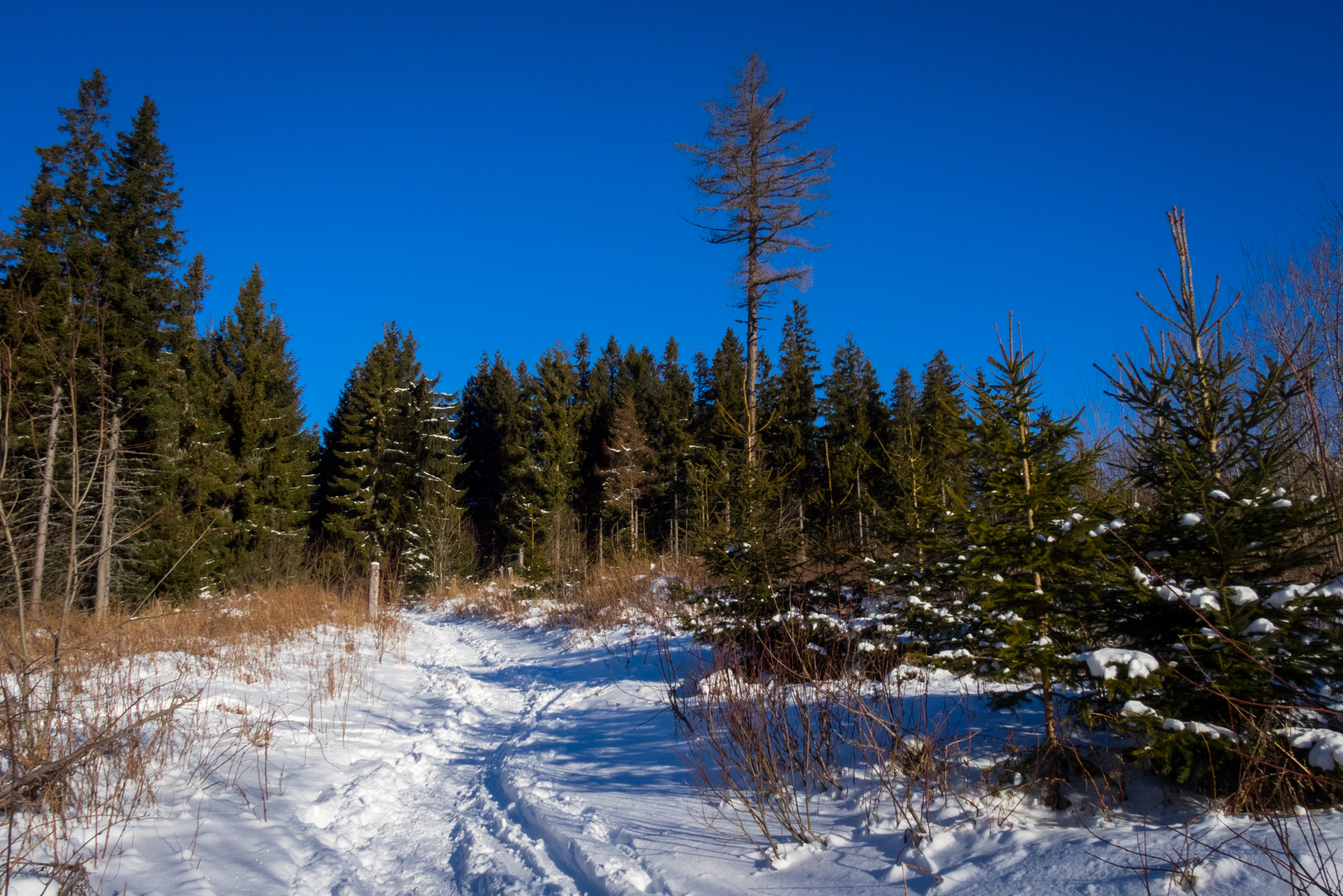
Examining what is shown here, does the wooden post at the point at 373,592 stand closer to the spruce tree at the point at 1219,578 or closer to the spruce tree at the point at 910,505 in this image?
the spruce tree at the point at 910,505

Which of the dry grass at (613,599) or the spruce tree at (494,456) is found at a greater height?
the spruce tree at (494,456)

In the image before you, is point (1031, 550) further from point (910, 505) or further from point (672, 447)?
point (672, 447)

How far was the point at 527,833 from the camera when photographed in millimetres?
3900

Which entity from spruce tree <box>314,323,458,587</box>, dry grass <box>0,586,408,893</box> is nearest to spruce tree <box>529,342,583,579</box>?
spruce tree <box>314,323,458,587</box>

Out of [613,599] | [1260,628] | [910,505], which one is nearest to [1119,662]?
[1260,628]

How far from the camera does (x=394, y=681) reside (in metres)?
8.84

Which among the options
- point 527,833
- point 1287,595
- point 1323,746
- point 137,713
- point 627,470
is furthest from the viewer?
point 627,470

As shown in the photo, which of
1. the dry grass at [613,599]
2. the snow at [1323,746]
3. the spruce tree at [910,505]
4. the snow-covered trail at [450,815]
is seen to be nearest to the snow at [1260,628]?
the snow at [1323,746]

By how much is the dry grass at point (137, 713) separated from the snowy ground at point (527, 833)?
0.16 metres

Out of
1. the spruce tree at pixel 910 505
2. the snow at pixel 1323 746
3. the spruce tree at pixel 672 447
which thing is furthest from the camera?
the spruce tree at pixel 672 447

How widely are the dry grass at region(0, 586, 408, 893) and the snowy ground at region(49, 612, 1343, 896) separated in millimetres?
155

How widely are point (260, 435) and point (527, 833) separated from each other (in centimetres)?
2892

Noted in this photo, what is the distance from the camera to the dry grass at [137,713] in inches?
131

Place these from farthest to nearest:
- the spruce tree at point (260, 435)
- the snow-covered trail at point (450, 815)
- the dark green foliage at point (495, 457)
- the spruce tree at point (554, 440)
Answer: the dark green foliage at point (495, 457) → the spruce tree at point (554, 440) → the spruce tree at point (260, 435) → the snow-covered trail at point (450, 815)
